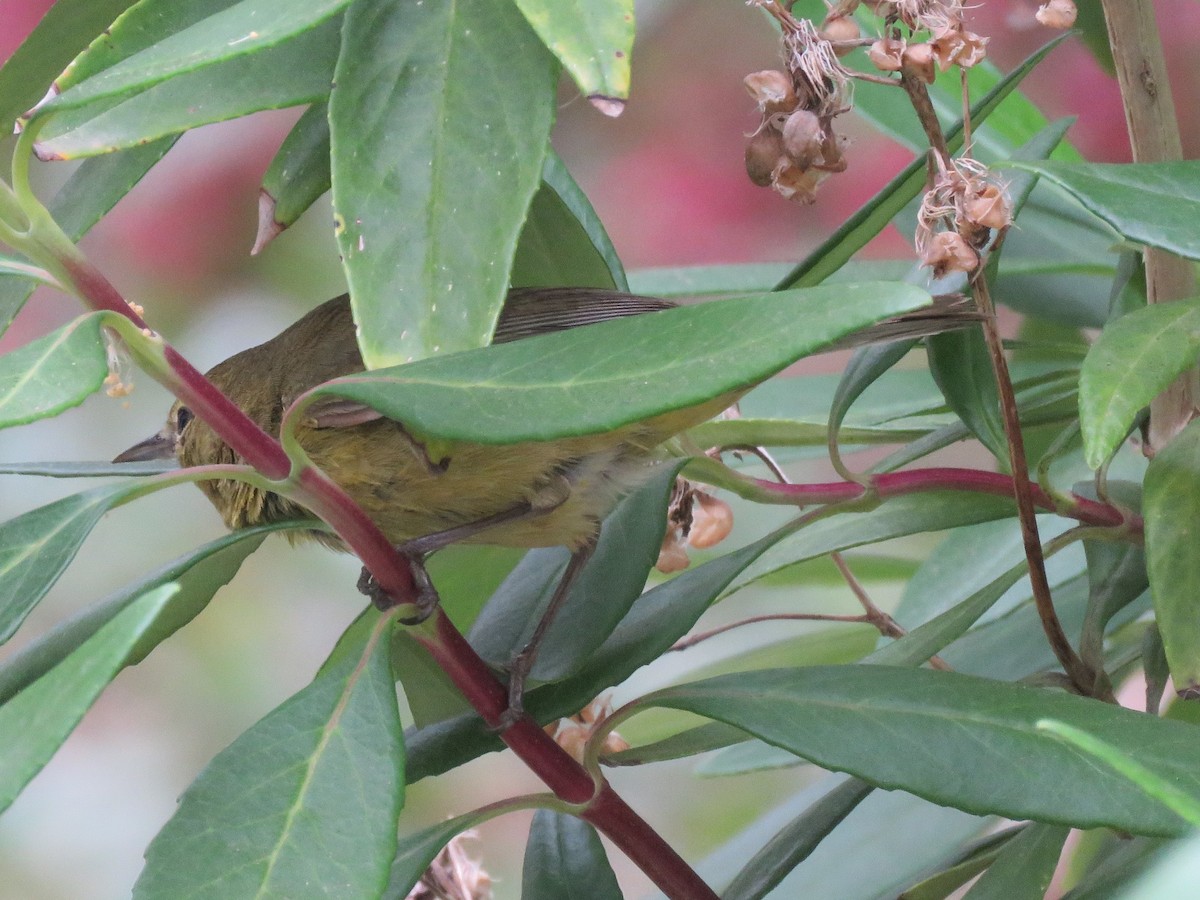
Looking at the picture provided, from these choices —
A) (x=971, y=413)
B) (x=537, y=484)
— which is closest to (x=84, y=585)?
(x=537, y=484)

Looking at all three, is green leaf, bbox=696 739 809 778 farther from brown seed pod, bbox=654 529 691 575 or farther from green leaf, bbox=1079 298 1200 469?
green leaf, bbox=1079 298 1200 469

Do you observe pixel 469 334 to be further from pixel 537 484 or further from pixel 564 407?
pixel 537 484

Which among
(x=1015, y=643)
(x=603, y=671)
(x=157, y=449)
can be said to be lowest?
(x=603, y=671)

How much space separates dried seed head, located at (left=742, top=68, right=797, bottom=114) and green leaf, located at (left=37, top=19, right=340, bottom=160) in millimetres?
392

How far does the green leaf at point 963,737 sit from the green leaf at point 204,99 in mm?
688

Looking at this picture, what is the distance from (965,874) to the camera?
1.50 meters

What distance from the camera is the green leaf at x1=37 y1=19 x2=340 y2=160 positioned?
3.72 ft

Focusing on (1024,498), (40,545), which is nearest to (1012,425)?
(1024,498)

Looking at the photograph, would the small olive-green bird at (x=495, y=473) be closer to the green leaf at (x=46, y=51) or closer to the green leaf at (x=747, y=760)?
the green leaf at (x=747, y=760)

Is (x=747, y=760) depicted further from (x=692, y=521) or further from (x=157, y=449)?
(x=157, y=449)

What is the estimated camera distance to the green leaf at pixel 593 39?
89cm

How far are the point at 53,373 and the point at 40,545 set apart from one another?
0.26 meters

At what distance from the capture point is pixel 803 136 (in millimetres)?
1199

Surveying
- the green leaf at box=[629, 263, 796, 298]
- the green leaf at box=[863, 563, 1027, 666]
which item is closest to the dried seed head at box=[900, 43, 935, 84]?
the green leaf at box=[863, 563, 1027, 666]
